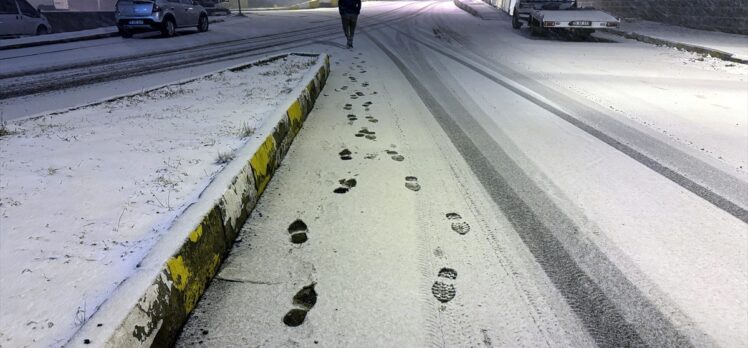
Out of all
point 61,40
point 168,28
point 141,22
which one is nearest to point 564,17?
point 168,28

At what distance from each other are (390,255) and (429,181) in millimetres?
1022

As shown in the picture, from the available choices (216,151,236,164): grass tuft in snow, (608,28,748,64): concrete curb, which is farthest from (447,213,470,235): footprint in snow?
(608,28,748,64): concrete curb

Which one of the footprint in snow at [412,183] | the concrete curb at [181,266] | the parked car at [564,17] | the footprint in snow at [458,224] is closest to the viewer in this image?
the concrete curb at [181,266]

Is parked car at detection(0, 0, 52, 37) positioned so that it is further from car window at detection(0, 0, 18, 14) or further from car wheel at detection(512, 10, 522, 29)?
car wheel at detection(512, 10, 522, 29)

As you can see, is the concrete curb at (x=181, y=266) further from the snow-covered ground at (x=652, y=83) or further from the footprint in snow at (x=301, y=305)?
the snow-covered ground at (x=652, y=83)

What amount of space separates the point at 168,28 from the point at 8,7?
4003 millimetres

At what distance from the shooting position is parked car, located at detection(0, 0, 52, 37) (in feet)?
36.0

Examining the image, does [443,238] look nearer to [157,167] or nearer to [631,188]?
[631,188]

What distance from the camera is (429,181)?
3.06m

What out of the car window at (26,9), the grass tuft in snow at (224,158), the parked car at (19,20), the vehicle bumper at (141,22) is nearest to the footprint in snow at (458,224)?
the grass tuft in snow at (224,158)

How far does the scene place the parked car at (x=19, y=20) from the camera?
36.0ft

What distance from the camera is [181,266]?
168 centimetres

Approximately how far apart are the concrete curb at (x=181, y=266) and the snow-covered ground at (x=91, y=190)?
5.6 inches

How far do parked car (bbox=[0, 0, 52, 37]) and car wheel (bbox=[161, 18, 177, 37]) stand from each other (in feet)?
12.2
